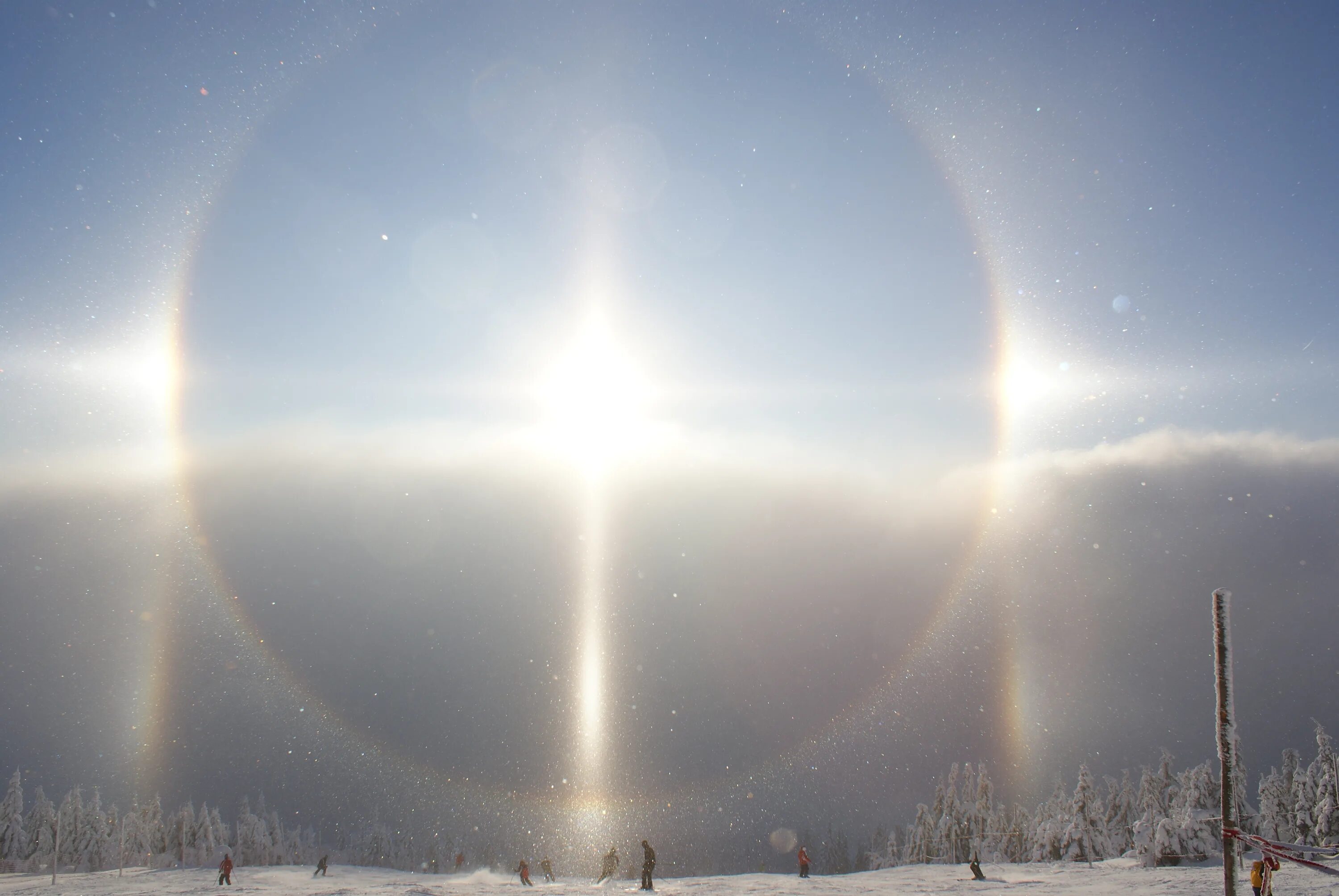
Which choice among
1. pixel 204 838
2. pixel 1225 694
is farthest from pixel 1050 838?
pixel 204 838

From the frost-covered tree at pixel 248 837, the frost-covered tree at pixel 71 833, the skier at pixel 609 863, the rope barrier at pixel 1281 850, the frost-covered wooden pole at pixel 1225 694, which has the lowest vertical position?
the frost-covered tree at pixel 248 837

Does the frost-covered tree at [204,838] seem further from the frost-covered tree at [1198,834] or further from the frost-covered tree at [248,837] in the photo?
the frost-covered tree at [1198,834]

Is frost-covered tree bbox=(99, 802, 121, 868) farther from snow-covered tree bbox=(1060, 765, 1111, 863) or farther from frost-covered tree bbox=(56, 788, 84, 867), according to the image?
snow-covered tree bbox=(1060, 765, 1111, 863)

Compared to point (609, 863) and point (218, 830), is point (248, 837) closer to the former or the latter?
point (218, 830)

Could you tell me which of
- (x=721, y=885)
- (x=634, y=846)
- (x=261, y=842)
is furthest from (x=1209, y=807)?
(x=634, y=846)

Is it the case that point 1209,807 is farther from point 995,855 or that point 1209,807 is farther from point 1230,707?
point 1230,707

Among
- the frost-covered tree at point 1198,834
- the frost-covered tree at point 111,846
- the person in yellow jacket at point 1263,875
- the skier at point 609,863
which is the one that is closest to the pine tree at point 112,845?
the frost-covered tree at point 111,846
